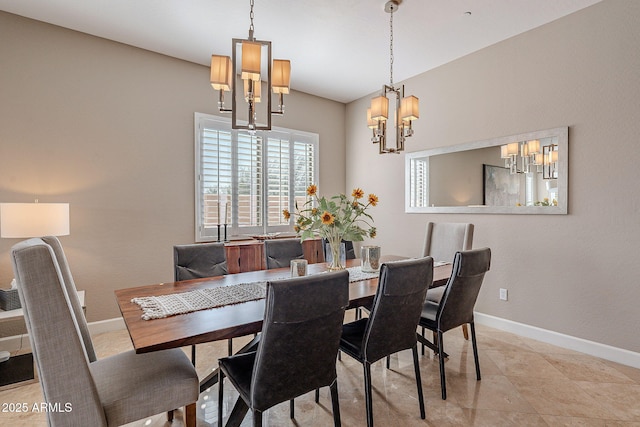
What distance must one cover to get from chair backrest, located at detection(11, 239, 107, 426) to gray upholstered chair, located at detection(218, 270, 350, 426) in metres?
0.59

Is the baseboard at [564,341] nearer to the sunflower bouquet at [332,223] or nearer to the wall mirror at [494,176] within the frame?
the wall mirror at [494,176]

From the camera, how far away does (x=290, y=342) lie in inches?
53.3

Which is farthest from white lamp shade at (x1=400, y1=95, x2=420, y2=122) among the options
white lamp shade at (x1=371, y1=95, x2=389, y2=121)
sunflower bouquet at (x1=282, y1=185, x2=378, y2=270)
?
sunflower bouquet at (x1=282, y1=185, x2=378, y2=270)

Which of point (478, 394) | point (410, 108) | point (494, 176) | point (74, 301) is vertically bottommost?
point (478, 394)

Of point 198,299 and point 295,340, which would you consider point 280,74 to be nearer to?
point 198,299

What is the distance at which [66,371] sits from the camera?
1.16 meters

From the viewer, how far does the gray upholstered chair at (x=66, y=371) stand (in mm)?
1103

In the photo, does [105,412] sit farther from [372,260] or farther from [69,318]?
[372,260]

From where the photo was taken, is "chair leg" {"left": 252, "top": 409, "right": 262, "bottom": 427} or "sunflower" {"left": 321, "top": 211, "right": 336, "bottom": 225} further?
"sunflower" {"left": 321, "top": 211, "right": 336, "bottom": 225}

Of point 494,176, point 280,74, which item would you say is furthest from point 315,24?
point 494,176

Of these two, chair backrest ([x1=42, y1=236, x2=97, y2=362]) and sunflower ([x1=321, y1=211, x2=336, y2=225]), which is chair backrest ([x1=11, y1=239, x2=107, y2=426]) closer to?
chair backrest ([x1=42, y1=236, x2=97, y2=362])

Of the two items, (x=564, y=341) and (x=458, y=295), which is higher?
(x=458, y=295)

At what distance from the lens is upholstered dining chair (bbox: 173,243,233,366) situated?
2391 millimetres

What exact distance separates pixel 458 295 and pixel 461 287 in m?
0.06
